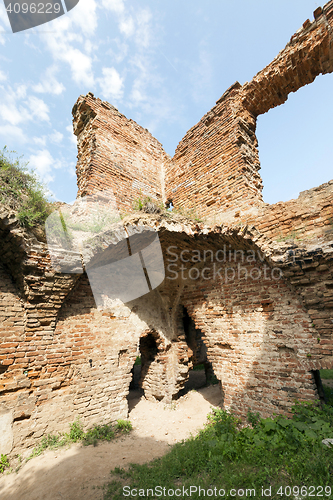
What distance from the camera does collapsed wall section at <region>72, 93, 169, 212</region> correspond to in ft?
21.9

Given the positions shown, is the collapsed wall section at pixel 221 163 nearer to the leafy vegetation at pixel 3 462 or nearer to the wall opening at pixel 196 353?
the wall opening at pixel 196 353

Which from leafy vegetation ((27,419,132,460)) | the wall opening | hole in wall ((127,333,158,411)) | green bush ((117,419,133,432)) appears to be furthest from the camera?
the wall opening

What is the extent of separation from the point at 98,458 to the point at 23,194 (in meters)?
4.84

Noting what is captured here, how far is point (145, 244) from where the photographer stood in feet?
17.2

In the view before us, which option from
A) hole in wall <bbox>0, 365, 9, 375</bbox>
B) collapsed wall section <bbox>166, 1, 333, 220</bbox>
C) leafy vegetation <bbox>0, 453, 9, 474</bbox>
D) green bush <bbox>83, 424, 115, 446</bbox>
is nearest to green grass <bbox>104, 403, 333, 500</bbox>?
green bush <bbox>83, 424, 115, 446</bbox>

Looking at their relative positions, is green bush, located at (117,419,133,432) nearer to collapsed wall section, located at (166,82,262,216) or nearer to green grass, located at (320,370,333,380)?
collapsed wall section, located at (166,82,262,216)

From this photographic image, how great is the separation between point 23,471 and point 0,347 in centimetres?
190

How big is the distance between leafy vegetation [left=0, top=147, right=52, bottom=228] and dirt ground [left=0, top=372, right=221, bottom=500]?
390 centimetres

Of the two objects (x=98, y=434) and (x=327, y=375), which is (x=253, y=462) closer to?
(x=98, y=434)

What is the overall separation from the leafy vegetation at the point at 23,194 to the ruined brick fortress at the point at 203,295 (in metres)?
0.24

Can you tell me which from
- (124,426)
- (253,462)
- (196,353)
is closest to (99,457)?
(124,426)

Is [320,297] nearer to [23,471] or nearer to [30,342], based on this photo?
[30,342]

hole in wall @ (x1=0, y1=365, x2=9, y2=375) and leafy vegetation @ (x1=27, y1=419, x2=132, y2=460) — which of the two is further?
leafy vegetation @ (x1=27, y1=419, x2=132, y2=460)

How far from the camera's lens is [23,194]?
427 centimetres
